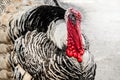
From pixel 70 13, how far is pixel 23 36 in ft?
2.33

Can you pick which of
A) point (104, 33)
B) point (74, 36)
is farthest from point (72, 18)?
point (104, 33)

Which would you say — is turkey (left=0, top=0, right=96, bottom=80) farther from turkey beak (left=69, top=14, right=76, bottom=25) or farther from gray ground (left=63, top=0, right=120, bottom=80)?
gray ground (left=63, top=0, right=120, bottom=80)

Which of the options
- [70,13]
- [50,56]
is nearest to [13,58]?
[50,56]

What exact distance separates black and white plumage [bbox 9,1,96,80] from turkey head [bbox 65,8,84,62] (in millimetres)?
61

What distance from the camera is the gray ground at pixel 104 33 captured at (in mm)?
7234

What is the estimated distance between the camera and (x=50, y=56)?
4.75 metres

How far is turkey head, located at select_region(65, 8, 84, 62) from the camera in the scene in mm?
4691

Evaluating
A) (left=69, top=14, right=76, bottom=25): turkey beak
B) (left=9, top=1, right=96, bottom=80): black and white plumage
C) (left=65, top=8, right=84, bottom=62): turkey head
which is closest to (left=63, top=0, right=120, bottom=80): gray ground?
(left=9, top=1, right=96, bottom=80): black and white plumage

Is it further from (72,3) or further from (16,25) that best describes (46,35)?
(72,3)

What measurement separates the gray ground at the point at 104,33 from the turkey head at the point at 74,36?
2087 mm

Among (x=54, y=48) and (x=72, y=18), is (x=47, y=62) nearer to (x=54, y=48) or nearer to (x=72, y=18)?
(x=54, y=48)

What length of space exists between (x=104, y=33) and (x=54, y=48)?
4644 mm

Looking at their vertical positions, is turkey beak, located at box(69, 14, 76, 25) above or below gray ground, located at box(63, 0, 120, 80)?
above

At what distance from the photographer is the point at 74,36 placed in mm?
4695
